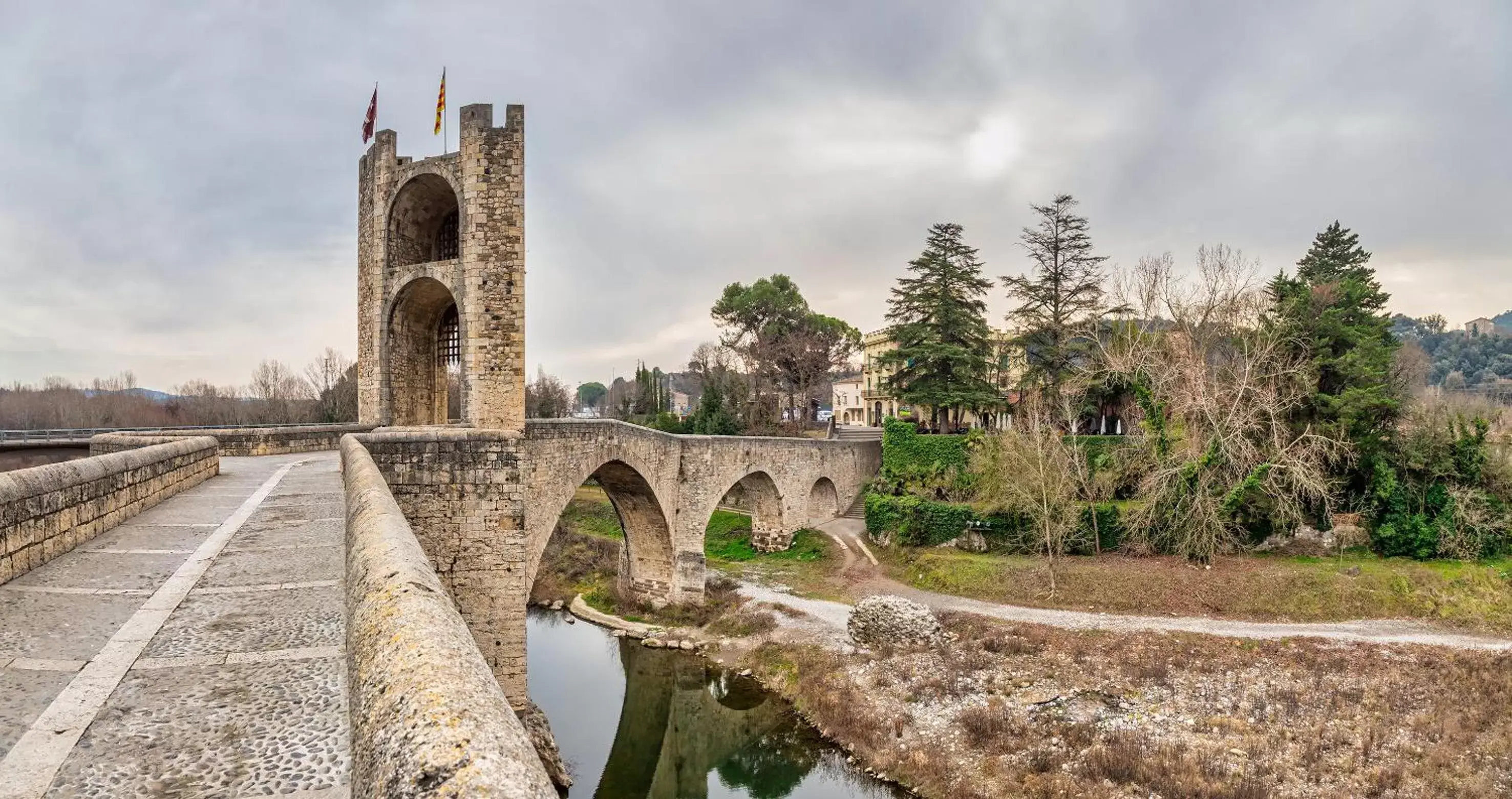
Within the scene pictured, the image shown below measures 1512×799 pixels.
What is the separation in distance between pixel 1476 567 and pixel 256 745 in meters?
27.2

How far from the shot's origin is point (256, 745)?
2461mm

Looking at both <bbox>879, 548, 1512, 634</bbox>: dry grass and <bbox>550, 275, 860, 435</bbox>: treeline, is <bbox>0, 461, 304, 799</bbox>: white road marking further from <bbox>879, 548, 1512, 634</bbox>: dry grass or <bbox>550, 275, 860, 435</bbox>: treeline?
<bbox>550, 275, 860, 435</bbox>: treeline

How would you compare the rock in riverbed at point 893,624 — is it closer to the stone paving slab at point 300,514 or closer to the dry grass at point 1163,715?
the dry grass at point 1163,715

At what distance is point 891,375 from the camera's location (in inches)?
1366

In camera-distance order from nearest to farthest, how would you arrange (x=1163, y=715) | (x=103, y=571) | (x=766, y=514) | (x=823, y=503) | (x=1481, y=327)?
(x=103, y=571)
(x=1163, y=715)
(x=766, y=514)
(x=823, y=503)
(x=1481, y=327)

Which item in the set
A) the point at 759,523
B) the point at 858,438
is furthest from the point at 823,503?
the point at 759,523

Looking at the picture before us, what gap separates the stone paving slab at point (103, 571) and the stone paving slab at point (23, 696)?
1.51m

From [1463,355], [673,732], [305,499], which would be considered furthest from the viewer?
[1463,355]

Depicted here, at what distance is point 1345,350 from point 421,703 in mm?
28063

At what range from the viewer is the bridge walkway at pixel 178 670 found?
7.54 ft

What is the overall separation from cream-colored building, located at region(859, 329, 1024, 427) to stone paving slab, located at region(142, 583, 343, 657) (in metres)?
29.2

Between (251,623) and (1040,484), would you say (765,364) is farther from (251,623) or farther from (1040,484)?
(251,623)

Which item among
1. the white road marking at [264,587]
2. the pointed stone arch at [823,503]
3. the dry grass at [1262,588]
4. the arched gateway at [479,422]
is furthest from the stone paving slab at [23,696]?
the pointed stone arch at [823,503]

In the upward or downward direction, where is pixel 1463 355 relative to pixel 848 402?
upward
